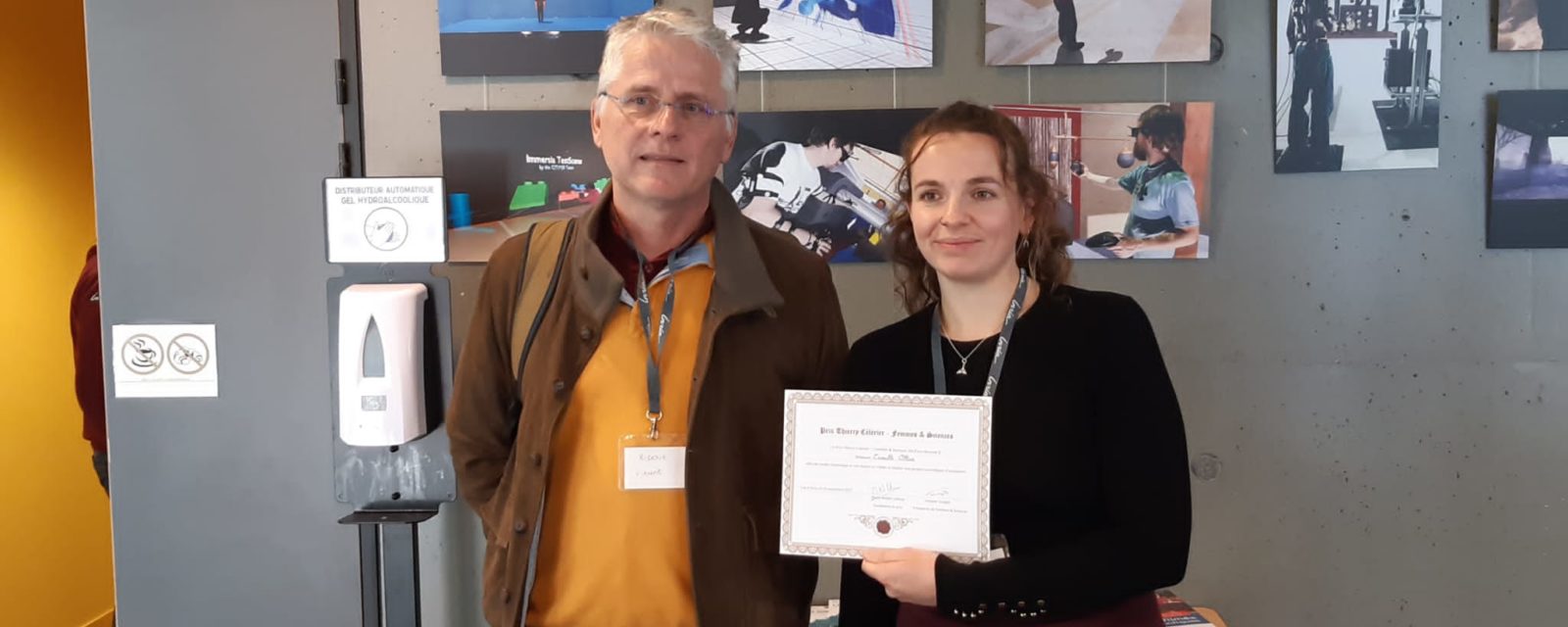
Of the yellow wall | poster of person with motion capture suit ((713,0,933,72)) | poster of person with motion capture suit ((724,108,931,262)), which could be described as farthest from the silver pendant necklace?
the yellow wall

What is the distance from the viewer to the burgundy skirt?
4.25ft

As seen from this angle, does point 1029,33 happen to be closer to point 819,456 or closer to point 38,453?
point 819,456

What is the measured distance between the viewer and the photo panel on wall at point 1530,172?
2.34 meters

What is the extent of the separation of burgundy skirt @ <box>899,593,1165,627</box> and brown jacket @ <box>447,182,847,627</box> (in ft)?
0.96

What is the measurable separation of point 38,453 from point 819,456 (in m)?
4.43

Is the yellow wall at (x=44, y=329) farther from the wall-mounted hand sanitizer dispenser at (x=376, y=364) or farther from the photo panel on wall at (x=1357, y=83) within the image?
the photo panel on wall at (x=1357, y=83)

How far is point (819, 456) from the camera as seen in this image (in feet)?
4.38

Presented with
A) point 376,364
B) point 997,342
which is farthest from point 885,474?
point 376,364

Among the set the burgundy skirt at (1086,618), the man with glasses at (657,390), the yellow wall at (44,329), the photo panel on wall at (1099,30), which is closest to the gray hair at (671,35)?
the man with glasses at (657,390)

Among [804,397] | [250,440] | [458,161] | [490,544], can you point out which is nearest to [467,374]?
[490,544]

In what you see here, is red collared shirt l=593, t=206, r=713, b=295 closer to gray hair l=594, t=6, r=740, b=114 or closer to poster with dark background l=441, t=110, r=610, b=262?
gray hair l=594, t=6, r=740, b=114

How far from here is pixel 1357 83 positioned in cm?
234

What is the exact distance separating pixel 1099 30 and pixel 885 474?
161cm

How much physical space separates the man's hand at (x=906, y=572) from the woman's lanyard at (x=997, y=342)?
0.85ft
